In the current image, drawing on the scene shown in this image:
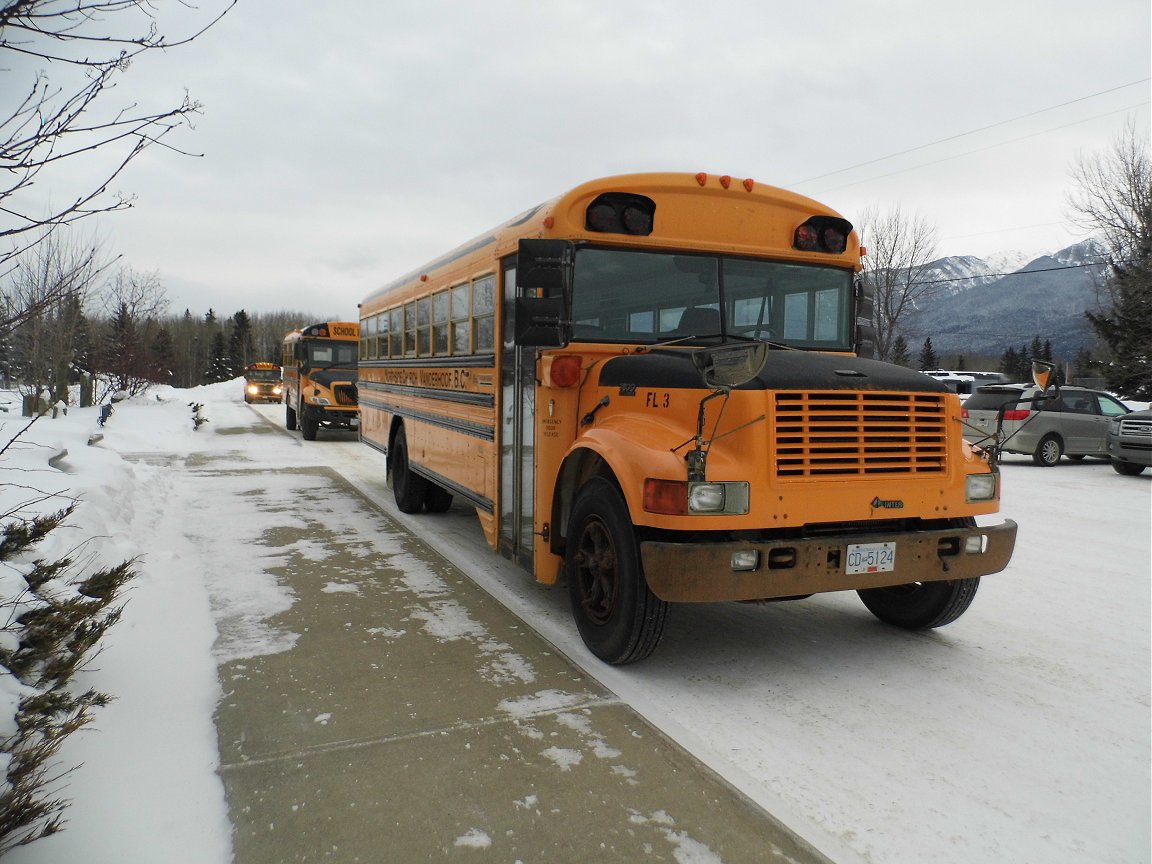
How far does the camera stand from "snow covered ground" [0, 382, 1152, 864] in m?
2.52

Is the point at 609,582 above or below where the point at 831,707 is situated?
above

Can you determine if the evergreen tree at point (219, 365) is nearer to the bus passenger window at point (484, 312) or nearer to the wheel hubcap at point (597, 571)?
the bus passenger window at point (484, 312)

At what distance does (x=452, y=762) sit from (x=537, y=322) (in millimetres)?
2220

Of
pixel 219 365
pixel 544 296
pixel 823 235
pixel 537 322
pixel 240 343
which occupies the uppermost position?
pixel 240 343

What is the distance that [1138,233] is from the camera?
76.8 ft

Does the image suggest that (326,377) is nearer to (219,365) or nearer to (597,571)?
(597,571)

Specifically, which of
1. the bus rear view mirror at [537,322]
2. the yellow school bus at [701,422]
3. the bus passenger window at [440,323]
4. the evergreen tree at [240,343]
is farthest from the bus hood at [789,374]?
the evergreen tree at [240,343]

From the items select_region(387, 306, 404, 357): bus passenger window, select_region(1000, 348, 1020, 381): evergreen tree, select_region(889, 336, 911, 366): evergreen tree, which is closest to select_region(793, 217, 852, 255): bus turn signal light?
select_region(387, 306, 404, 357): bus passenger window

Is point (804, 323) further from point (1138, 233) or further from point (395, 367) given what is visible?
point (1138, 233)

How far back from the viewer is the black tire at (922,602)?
4.24 meters

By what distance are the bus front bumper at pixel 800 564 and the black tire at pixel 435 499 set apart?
197 inches

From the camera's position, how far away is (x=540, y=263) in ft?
13.3

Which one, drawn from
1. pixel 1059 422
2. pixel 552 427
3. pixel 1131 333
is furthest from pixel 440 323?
pixel 1131 333

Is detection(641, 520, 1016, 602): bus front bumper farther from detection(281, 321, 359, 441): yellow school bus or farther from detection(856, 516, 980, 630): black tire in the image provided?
detection(281, 321, 359, 441): yellow school bus
